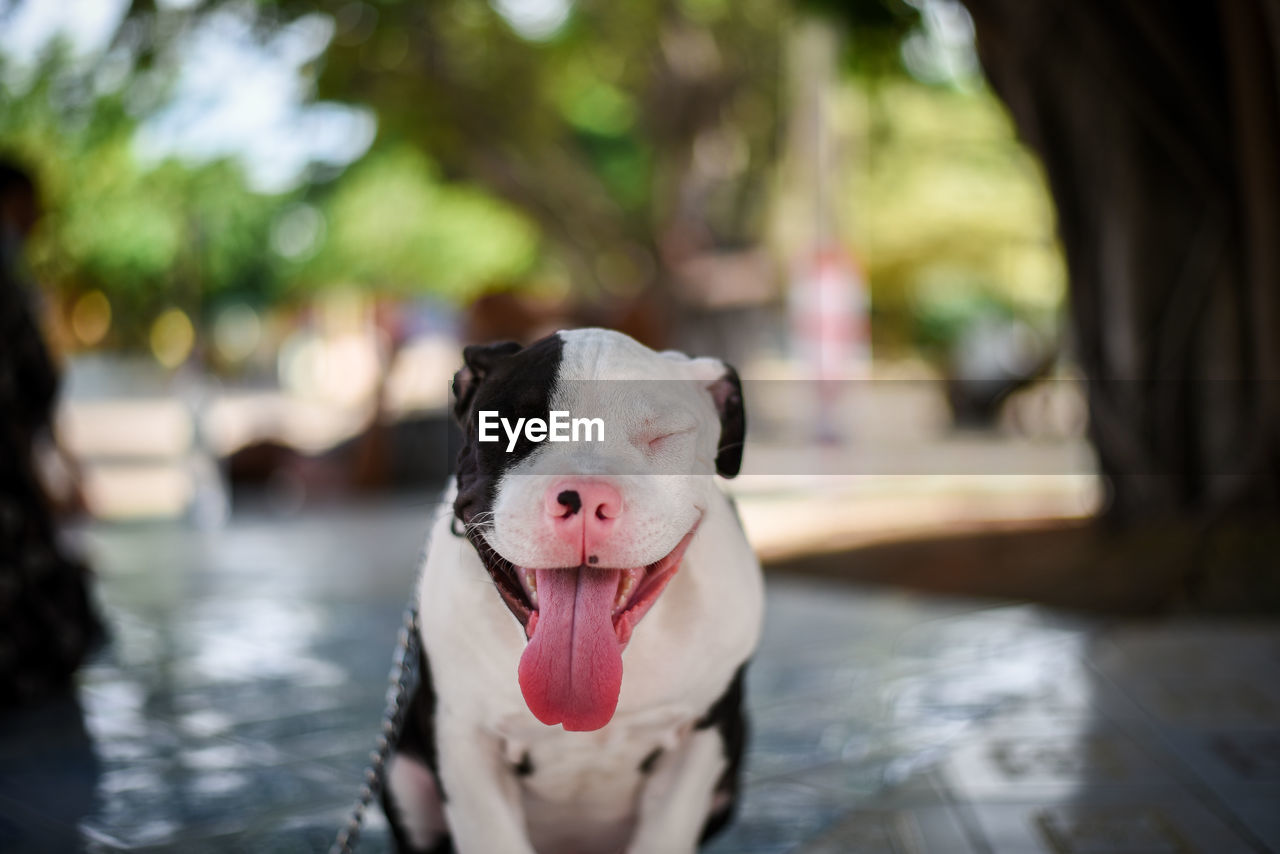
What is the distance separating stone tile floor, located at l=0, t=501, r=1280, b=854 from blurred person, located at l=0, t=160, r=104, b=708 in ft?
0.56

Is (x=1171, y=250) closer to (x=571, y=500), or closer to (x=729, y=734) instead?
(x=729, y=734)

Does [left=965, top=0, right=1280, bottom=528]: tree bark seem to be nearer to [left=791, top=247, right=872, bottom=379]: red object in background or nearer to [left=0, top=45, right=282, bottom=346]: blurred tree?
[left=791, top=247, right=872, bottom=379]: red object in background

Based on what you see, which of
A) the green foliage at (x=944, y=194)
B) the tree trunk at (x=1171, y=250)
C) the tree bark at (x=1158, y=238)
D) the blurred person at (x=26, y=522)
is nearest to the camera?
the blurred person at (x=26, y=522)

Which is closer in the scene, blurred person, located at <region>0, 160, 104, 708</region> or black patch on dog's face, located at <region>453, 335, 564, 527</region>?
black patch on dog's face, located at <region>453, 335, 564, 527</region>

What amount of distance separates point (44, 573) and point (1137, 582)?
5.19 m

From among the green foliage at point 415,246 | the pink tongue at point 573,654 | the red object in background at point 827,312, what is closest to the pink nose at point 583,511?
the pink tongue at point 573,654

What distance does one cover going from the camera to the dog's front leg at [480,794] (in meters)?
2.06

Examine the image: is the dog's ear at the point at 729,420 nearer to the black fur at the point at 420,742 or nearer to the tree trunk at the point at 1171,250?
the black fur at the point at 420,742

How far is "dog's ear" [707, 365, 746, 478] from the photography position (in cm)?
213

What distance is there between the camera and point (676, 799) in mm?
2152

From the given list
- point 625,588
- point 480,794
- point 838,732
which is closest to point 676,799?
point 480,794

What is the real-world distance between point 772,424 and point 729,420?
20650 millimetres

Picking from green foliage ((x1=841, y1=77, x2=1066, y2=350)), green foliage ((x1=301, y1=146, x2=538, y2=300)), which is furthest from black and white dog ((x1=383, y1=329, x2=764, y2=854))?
green foliage ((x1=301, y1=146, x2=538, y2=300))

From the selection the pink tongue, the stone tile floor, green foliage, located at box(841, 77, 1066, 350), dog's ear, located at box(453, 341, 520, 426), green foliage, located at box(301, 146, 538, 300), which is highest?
dog's ear, located at box(453, 341, 520, 426)
